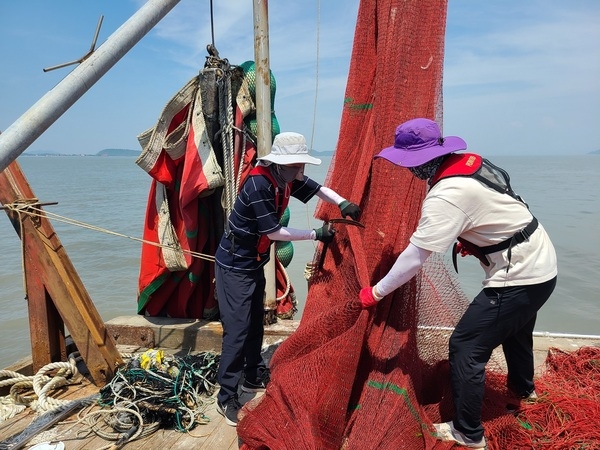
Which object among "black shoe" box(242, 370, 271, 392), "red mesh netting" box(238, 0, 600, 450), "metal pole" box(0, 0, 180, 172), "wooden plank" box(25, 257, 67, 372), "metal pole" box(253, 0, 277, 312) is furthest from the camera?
"metal pole" box(253, 0, 277, 312)

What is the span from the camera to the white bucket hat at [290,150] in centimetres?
279

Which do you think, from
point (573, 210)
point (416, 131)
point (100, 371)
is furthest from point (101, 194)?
point (416, 131)

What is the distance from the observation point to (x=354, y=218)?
298 centimetres

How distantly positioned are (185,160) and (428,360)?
264 cm

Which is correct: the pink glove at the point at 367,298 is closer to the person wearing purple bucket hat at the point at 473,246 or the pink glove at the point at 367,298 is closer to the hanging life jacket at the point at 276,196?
the person wearing purple bucket hat at the point at 473,246

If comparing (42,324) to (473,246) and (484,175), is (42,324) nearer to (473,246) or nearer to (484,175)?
(473,246)

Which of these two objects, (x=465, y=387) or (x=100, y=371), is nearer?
(x=465, y=387)

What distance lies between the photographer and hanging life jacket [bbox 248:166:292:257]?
9.57 feet

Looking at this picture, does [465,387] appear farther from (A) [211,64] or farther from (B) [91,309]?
(A) [211,64]

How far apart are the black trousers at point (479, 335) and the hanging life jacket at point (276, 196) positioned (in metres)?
1.31

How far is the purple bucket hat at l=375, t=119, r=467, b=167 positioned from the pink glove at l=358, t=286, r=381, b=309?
68cm

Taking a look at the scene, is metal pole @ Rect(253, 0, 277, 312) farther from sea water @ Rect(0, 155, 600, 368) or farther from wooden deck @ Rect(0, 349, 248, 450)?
wooden deck @ Rect(0, 349, 248, 450)

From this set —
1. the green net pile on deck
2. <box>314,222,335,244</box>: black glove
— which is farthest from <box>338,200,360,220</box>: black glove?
the green net pile on deck

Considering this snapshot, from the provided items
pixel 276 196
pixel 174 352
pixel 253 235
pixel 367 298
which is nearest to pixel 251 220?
pixel 253 235
